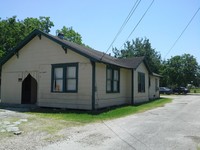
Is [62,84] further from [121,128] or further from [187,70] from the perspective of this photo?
[187,70]

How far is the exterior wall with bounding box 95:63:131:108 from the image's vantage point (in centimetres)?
1461

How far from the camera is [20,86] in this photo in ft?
58.3

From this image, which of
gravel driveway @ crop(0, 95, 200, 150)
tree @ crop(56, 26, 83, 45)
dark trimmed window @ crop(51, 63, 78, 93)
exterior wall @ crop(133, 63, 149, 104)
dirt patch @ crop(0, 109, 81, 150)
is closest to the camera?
gravel driveway @ crop(0, 95, 200, 150)

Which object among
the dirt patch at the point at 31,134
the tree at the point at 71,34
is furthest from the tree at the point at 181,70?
the dirt patch at the point at 31,134

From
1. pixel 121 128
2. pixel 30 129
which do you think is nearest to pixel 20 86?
pixel 30 129

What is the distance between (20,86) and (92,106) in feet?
22.4

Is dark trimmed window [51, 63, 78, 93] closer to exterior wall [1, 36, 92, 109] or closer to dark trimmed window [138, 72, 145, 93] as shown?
exterior wall [1, 36, 92, 109]

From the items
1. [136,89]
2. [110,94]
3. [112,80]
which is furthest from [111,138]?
[136,89]

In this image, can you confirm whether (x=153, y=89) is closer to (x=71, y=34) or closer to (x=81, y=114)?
(x=81, y=114)

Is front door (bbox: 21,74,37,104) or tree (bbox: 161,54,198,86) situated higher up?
tree (bbox: 161,54,198,86)

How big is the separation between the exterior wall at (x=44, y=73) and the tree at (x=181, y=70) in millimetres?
38768

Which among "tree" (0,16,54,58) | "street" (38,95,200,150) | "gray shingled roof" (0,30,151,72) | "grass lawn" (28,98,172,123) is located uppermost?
"tree" (0,16,54,58)


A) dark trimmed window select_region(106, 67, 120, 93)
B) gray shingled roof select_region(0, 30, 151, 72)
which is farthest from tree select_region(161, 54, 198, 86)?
dark trimmed window select_region(106, 67, 120, 93)

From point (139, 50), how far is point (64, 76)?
4301 cm
